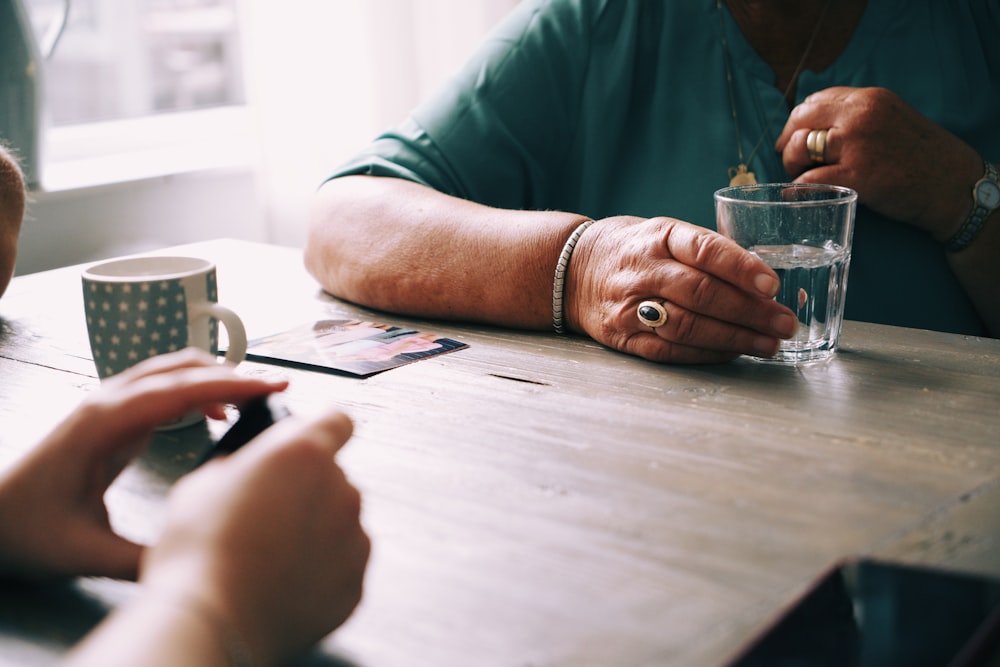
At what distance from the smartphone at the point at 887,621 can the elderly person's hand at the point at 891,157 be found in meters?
0.69

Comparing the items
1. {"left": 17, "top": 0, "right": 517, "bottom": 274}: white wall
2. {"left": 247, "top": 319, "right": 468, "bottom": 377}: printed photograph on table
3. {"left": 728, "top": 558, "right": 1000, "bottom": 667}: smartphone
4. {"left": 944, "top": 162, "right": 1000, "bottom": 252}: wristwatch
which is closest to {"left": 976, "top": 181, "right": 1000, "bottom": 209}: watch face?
{"left": 944, "top": 162, "right": 1000, "bottom": 252}: wristwatch

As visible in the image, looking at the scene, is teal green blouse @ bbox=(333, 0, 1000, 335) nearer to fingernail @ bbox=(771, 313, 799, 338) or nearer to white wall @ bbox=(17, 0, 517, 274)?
fingernail @ bbox=(771, 313, 799, 338)

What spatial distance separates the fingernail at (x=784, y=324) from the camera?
2.71ft

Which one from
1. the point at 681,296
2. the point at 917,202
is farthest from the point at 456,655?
the point at 917,202

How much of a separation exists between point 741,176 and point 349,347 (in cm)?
57

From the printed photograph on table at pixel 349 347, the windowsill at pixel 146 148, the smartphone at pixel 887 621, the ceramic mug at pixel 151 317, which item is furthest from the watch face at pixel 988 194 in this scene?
the windowsill at pixel 146 148

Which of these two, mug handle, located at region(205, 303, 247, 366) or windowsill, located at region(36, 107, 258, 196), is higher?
mug handle, located at region(205, 303, 247, 366)

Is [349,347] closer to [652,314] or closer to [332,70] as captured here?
[652,314]

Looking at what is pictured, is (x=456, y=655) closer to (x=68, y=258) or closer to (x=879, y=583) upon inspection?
(x=879, y=583)

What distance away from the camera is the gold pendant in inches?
47.5

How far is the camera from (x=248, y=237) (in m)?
2.80

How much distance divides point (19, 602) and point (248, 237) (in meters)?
2.39

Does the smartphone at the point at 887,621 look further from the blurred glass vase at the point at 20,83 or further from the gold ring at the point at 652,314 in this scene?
the blurred glass vase at the point at 20,83

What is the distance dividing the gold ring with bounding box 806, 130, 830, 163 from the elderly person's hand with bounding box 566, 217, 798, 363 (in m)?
0.32
